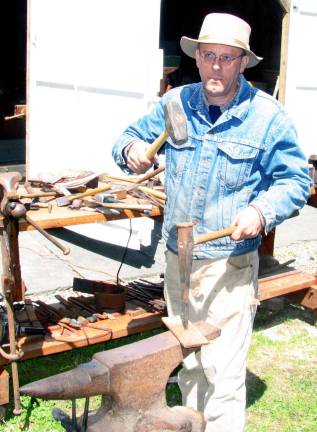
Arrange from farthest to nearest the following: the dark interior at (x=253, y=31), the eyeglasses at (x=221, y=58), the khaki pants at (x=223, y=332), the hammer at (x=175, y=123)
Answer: the dark interior at (x=253, y=31), the khaki pants at (x=223, y=332), the eyeglasses at (x=221, y=58), the hammer at (x=175, y=123)

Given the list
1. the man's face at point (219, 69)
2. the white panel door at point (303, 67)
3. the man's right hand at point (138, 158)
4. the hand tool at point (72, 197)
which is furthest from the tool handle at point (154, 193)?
the white panel door at point (303, 67)

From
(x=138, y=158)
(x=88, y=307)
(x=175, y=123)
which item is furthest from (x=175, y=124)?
(x=88, y=307)

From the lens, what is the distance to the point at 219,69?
263 cm

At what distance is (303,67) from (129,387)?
5.74 meters

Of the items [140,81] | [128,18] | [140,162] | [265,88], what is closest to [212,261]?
[140,162]

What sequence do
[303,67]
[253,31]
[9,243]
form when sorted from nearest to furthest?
[9,243]
[303,67]
[253,31]

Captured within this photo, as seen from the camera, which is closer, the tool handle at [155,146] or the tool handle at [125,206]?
the tool handle at [155,146]

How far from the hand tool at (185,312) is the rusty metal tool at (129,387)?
0.03 m

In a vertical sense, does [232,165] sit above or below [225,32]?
below

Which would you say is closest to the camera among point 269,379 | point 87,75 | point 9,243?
point 9,243

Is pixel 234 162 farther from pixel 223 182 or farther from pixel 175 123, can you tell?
pixel 175 123

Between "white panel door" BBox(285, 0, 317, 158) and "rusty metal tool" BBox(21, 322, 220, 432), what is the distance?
17.5ft

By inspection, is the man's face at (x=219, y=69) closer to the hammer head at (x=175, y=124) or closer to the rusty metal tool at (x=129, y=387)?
the hammer head at (x=175, y=124)

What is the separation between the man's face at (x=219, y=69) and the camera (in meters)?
2.64
